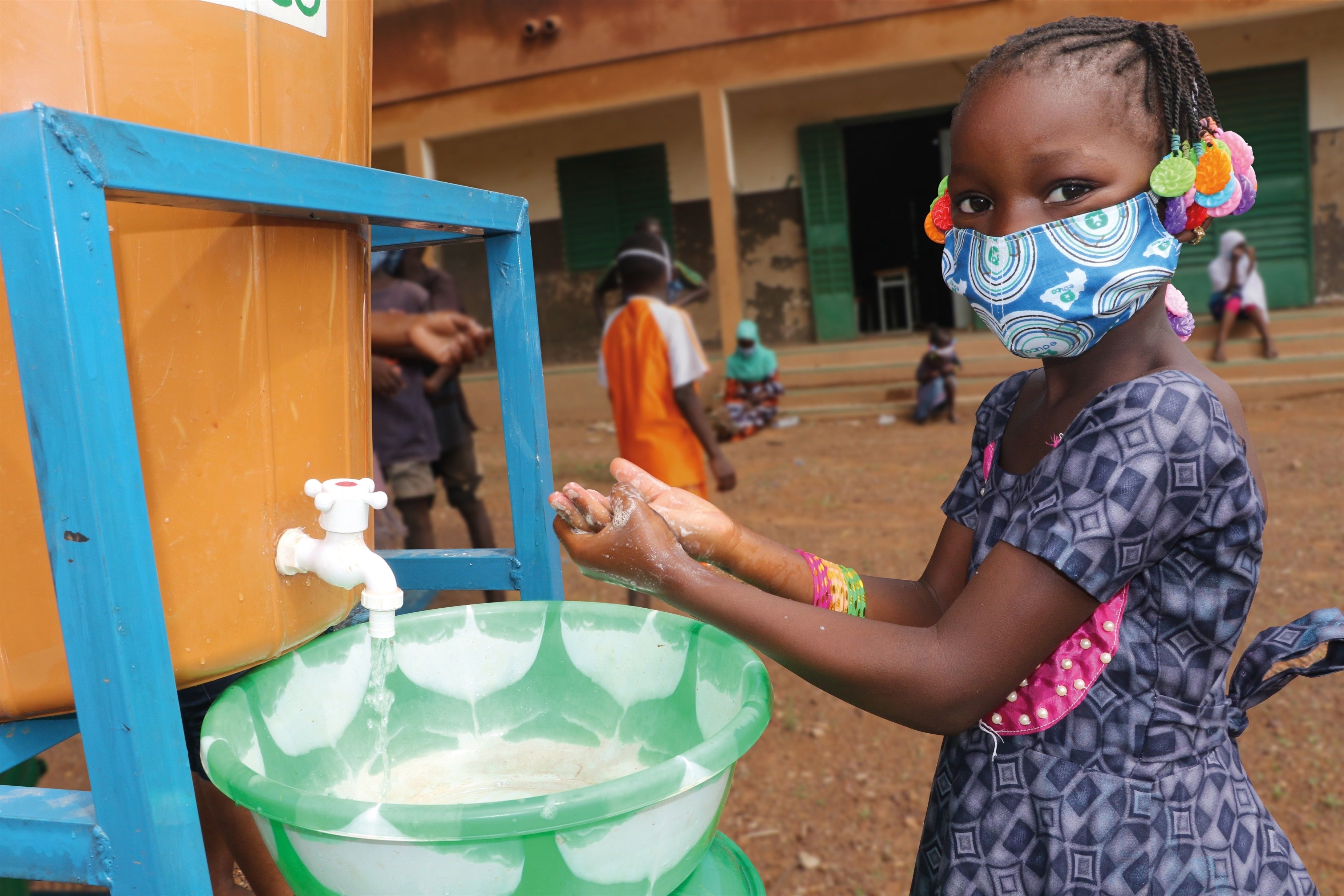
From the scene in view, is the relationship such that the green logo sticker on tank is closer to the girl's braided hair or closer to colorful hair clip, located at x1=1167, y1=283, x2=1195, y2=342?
the girl's braided hair

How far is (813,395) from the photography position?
9156 mm

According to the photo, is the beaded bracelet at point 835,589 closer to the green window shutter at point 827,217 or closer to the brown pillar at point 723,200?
the brown pillar at point 723,200

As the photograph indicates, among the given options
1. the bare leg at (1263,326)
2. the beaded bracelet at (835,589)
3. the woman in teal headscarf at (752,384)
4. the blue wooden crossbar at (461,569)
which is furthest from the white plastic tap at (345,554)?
the bare leg at (1263,326)

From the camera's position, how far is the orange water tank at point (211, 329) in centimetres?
74

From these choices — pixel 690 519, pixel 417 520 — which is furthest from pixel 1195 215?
pixel 417 520

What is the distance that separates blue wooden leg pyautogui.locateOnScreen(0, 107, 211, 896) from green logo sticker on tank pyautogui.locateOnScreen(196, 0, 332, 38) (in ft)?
0.75

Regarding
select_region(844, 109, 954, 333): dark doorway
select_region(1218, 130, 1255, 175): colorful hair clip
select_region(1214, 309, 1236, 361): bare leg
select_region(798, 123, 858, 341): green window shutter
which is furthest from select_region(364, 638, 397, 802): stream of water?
select_region(844, 109, 954, 333): dark doorway

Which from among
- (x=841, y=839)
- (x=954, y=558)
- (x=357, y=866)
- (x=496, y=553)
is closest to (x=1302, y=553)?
(x=841, y=839)

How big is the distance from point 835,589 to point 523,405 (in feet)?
1.47

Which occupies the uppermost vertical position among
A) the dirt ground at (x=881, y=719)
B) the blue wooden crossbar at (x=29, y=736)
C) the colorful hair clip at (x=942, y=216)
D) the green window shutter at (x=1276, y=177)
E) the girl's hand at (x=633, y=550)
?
the green window shutter at (x=1276, y=177)

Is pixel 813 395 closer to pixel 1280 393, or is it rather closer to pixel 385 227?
pixel 1280 393

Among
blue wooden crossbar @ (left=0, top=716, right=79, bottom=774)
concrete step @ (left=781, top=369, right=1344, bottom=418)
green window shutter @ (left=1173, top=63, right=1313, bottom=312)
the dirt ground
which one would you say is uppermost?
green window shutter @ (left=1173, top=63, right=1313, bottom=312)

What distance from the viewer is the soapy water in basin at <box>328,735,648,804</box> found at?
3.56ft

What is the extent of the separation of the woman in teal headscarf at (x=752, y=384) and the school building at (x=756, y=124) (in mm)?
479
